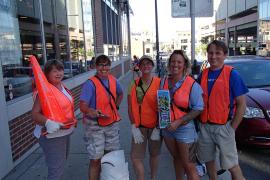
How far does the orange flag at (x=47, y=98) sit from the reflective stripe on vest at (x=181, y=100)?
1068 millimetres

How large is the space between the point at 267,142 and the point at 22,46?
4223 mm

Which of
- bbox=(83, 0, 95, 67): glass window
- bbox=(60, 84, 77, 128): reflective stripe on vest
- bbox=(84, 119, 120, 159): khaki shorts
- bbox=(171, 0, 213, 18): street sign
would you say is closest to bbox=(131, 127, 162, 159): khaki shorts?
bbox=(84, 119, 120, 159): khaki shorts

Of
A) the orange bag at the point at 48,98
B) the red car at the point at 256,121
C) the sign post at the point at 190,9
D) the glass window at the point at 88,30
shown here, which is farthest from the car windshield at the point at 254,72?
the glass window at the point at 88,30

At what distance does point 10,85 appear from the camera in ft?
16.6

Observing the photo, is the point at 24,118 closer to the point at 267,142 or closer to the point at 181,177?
the point at 181,177

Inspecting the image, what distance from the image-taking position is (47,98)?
3.04 metres

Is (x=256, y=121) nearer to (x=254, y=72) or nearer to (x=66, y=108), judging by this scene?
(x=254, y=72)

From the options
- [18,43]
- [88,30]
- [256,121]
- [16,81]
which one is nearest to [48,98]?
[16,81]

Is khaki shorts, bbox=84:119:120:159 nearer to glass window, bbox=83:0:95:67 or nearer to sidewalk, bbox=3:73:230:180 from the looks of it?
sidewalk, bbox=3:73:230:180

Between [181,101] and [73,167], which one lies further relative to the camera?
[73,167]

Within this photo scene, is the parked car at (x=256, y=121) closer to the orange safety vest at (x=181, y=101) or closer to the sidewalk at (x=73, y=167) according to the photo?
the sidewalk at (x=73, y=167)

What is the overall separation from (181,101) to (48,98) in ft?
4.10

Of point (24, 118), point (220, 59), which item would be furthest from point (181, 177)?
point (24, 118)

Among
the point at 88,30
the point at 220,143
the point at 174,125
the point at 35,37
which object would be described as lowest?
the point at 220,143
